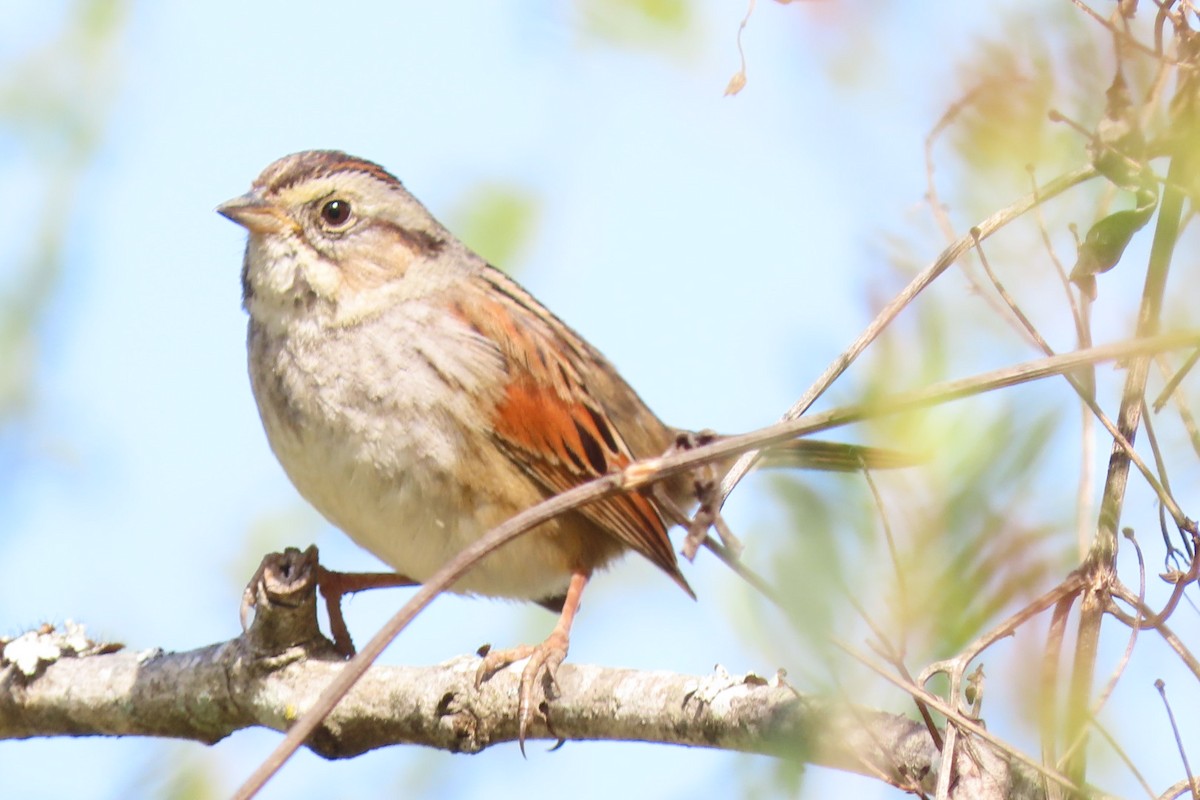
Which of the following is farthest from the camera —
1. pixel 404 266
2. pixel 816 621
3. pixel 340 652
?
pixel 404 266

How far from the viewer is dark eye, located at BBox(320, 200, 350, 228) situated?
4220 millimetres

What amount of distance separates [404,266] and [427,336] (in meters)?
0.37

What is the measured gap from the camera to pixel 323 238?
419cm

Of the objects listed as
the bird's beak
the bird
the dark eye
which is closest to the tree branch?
the bird

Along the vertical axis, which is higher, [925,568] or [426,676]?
[426,676]

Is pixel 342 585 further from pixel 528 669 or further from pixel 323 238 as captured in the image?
pixel 528 669

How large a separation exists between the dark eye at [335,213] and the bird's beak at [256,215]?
0.42ft

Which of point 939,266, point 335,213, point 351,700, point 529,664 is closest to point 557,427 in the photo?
point 335,213

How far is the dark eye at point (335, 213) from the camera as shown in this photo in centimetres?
422

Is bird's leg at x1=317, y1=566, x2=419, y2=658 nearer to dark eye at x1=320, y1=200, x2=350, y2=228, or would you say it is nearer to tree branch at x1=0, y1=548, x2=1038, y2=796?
tree branch at x1=0, y1=548, x2=1038, y2=796

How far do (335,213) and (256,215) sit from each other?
255 mm

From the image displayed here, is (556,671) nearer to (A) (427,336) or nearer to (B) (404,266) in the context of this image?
(A) (427,336)

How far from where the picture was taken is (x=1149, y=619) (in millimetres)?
2156

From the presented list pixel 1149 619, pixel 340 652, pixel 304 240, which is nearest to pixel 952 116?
pixel 1149 619
